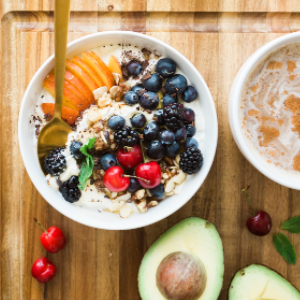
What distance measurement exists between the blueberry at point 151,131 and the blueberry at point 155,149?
20 mm

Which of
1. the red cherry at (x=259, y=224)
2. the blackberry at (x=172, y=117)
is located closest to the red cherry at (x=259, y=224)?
the red cherry at (x=259, y=224)

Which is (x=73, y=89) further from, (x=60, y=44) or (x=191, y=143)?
(x=191, y=143)

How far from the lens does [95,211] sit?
107 cm

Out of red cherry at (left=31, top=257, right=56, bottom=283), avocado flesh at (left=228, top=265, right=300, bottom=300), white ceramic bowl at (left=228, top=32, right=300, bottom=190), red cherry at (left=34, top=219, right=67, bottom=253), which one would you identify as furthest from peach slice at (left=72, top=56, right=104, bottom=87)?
avocado flesh at (left=228, top=265, right=300, bottom=300)

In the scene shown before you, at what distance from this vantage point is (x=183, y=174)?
1043 millimetres

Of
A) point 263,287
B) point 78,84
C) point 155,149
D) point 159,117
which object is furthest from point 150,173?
point 263,287

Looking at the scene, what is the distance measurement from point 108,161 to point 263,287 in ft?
2.29

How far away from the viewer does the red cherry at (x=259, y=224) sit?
1.12m

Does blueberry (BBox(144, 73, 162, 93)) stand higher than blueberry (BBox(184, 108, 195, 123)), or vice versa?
blueberry (BBox(144, 73, 162, 93))

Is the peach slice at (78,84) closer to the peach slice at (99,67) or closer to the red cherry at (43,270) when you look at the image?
the peach slice at (99,67)

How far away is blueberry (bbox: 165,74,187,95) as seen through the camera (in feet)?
3.29

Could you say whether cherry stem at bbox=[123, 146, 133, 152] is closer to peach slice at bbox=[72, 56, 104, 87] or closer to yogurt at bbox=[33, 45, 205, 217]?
yogurt at bbox=[33, 45, 205, 217]

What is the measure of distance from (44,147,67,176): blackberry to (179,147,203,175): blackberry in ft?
1.27

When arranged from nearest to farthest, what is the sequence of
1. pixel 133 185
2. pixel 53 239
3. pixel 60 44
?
pixel 60 44
pixel 133 185
pixel 53 239
